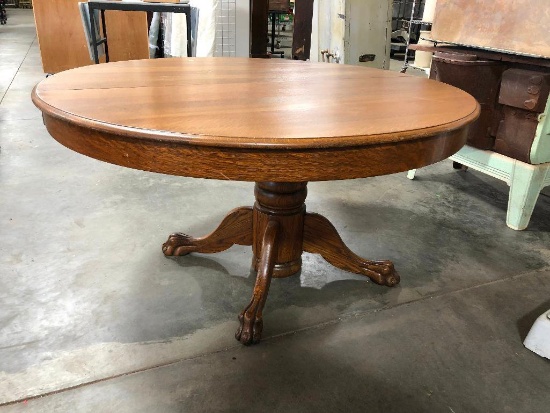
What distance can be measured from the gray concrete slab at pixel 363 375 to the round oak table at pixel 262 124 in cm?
15

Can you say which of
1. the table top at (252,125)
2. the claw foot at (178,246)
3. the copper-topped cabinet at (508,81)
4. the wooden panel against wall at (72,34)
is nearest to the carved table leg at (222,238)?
the claw foot at (178,246)

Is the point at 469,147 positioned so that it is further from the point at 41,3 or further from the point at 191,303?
the point at 41,3

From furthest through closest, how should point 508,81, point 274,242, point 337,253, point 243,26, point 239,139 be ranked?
point 243,26 → point 508,81 → point 337,253 → point 274,242 → point 239,139

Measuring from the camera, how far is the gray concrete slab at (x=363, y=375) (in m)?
1.10

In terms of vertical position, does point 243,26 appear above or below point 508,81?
above

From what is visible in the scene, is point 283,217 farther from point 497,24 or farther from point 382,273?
point 497,24

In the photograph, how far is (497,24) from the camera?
1.94m

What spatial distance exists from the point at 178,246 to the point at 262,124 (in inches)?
39.1

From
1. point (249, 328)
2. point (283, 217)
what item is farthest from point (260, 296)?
point (283, 217)

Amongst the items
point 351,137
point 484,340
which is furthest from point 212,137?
point 484,340

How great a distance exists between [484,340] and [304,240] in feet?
2.09

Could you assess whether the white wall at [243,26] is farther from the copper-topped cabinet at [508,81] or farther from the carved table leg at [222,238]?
the carved table leg at [222,238]

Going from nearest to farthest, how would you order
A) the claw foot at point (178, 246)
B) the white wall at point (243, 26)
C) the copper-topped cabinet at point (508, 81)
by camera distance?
A: the claw foot at point (178, 246)
the copper-topped cabinet at point (508, 81)
the white wall at point (243, 26)

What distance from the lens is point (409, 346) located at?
1.31 metres
